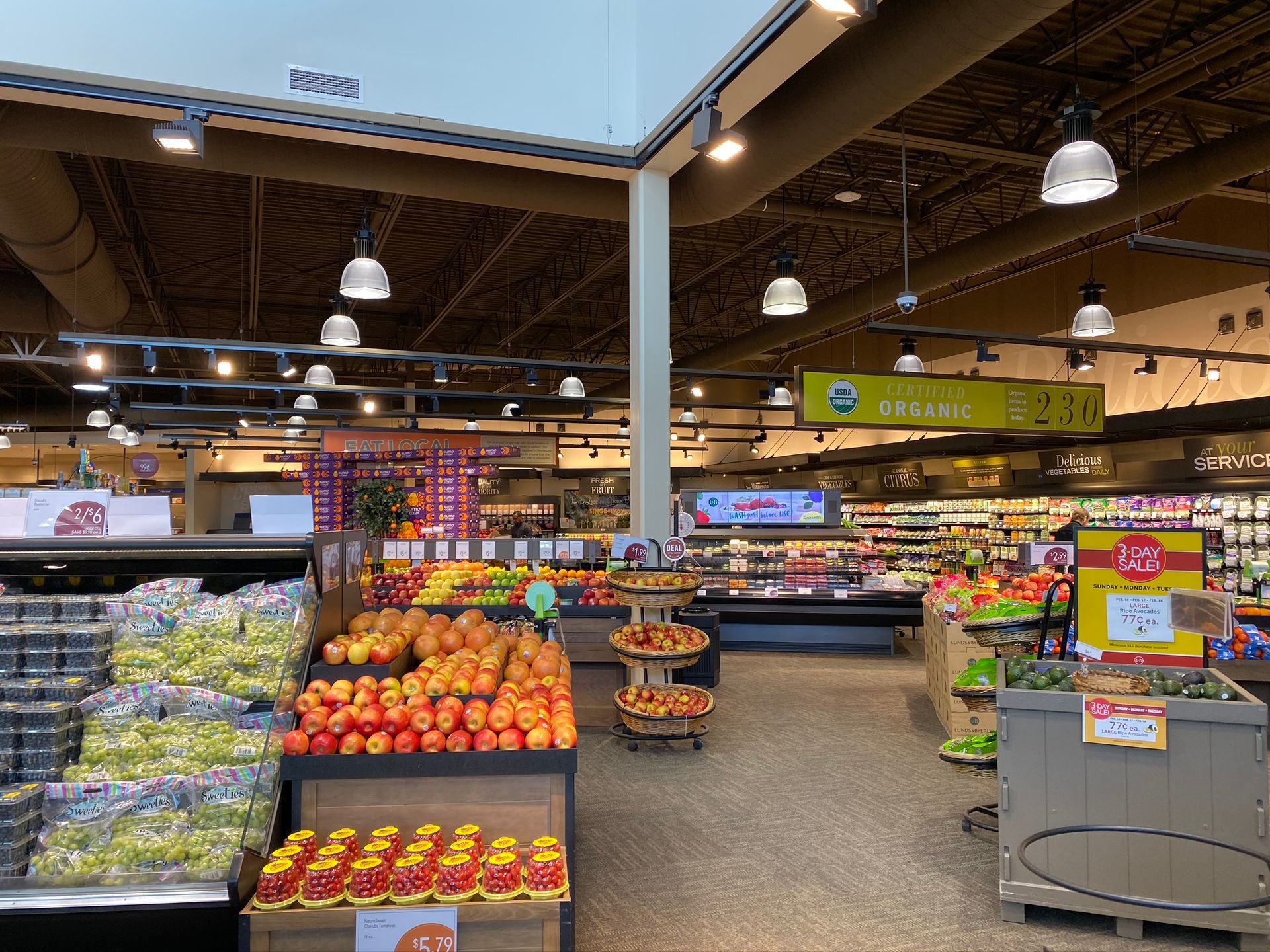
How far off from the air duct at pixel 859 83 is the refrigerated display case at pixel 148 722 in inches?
163

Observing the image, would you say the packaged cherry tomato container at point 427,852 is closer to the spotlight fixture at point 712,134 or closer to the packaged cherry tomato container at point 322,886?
the packaged cherry tomato container at point 322,886

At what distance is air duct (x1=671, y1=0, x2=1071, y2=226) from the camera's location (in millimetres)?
4410

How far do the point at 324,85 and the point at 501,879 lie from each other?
14.7ft

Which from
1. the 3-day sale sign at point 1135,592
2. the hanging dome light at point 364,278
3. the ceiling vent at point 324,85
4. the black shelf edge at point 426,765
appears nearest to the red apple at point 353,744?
the black shelf edge at point 426,765

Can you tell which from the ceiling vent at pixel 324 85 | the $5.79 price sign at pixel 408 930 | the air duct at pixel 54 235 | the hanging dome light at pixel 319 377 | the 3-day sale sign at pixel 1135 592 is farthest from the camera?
the hanging dome light at pixel 319 377

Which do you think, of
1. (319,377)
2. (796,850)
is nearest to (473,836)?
(796,850)

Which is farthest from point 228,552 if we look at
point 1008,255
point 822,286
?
point 822,286

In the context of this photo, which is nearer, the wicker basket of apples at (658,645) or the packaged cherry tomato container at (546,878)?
the packaged cherry tomato container at (546,878)

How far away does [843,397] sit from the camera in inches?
295

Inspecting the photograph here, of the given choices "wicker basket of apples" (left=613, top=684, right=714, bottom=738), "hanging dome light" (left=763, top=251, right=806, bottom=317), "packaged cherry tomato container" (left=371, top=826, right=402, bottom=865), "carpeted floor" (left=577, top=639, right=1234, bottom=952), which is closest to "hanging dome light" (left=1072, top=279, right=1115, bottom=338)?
"hanging dome light" (left=763, top=251, right=806, bottom=317)

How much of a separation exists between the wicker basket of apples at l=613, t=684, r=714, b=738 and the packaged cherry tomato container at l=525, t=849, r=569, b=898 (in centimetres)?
294

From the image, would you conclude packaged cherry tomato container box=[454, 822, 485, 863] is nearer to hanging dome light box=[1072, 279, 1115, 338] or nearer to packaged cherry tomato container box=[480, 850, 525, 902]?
packaged cherry tomato container box=[480, 850, 525, 902]

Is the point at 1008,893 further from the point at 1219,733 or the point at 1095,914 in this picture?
the point at 1219,733

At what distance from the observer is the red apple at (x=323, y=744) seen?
9.05ft
